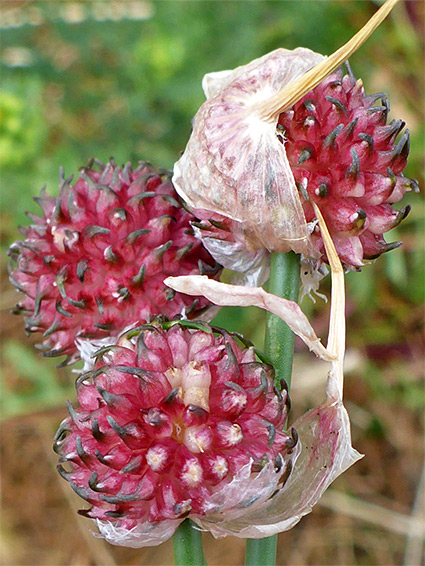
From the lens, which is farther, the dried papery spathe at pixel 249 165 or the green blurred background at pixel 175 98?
the green blurred background at pixel 175 98

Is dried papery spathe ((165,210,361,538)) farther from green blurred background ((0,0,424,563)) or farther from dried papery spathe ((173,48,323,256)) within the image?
green blurred background ((0,0,424,563))

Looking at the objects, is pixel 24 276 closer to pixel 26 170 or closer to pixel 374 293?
pixel 26 170

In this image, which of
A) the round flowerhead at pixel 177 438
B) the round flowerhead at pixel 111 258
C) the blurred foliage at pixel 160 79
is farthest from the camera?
the blurred foliage at pixel 160 79

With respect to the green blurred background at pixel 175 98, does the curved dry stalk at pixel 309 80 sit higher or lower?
higher

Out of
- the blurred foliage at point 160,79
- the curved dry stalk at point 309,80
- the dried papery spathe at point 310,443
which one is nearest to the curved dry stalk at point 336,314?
the dried papery spathe at point 310,443

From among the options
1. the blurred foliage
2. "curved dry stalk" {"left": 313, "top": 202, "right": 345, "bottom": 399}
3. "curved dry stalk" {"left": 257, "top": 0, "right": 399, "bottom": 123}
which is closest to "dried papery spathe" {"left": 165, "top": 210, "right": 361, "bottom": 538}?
"curved dry stalk" {"left": 313, "top": 202, "right": 345, "bottom": 399}

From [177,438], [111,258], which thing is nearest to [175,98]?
[111,258]

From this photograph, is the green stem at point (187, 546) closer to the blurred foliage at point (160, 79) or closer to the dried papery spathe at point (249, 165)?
the dried papery spathe at point (249, 165)

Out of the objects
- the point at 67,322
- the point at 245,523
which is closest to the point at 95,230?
the point at 67,322
